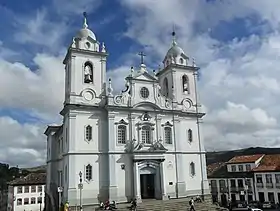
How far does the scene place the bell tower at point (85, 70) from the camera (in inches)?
1156

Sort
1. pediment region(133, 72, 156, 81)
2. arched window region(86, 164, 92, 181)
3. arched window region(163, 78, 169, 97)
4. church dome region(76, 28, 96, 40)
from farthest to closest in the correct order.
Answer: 1. arched window region(163, 78, 169, 97)
2. pediment region(133, 72, 156, 81)
3. church dome region(76, 28, 96, 40)
4. arched window region(86, 164, 92, 181)

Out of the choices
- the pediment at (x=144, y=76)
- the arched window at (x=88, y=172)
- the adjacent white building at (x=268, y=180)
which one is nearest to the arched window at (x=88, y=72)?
the pediment at (x=144, y=76)

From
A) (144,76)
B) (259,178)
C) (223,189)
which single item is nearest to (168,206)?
(144,76)

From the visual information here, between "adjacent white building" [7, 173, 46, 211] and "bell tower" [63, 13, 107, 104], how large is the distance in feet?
99.0

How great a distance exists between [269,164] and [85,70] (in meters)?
28.8

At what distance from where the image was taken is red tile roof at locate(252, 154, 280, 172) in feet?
139

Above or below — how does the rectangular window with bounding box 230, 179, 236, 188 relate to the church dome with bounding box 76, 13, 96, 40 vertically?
below

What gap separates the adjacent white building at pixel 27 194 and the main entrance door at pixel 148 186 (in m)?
30.5

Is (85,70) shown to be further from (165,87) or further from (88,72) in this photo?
(165,87)

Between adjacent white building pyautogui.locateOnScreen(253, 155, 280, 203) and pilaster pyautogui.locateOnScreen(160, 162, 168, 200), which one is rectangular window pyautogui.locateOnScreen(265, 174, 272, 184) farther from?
pilaster pyautogui.locateOnScreen(160, 162, 168, 200)

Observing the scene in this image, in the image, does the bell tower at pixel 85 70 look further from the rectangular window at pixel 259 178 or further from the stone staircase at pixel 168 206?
the rectangular window at pixel 259 178

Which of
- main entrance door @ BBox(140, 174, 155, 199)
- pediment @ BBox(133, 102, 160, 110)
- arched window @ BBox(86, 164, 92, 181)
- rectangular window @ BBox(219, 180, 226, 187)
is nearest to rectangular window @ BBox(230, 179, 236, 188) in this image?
rectangular window @ BBox(219, 180, 226, 187)

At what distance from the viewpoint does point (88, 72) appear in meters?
30.4

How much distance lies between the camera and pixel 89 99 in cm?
2964
